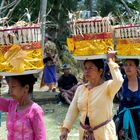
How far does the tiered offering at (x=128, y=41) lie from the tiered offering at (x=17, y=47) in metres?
1.04

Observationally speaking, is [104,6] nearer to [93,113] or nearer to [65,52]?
[65,52]

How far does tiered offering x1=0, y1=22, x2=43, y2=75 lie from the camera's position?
2.92 metres

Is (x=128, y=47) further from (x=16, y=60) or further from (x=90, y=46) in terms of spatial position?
(x=16, y=60)

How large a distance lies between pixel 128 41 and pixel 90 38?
0.49 m

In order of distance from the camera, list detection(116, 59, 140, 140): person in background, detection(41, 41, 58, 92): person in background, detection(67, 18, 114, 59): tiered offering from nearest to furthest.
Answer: detection(67, 18, 114, 59): tiered offering, detection(116, 59, 140, 140): person in background, detection(41, 41, 58, 92): person in background

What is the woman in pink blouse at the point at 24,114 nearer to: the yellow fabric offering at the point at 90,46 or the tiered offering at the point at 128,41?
the yellow fabric offering at the point at 90,46

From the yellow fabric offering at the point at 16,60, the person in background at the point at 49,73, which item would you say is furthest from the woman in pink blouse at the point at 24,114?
the person in background at the point at 49,73

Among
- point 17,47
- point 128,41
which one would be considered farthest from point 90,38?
point 17,47

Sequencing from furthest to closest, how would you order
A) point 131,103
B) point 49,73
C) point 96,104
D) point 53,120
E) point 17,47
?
point 49,73, point 53,120, point 131,103, point 96,104, point 17,47

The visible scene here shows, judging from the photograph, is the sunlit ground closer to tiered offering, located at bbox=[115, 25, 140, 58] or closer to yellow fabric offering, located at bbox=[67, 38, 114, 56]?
tiered offering, located at bbox=[115, 25, 140, 58]

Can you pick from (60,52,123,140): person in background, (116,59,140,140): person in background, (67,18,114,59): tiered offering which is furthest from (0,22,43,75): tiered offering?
(116,59,140,140): person in background

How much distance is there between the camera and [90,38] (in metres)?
3.45

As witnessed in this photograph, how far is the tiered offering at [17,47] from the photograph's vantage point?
2.92m

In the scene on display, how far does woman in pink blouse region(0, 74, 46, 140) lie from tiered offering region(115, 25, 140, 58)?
107 centimetres
